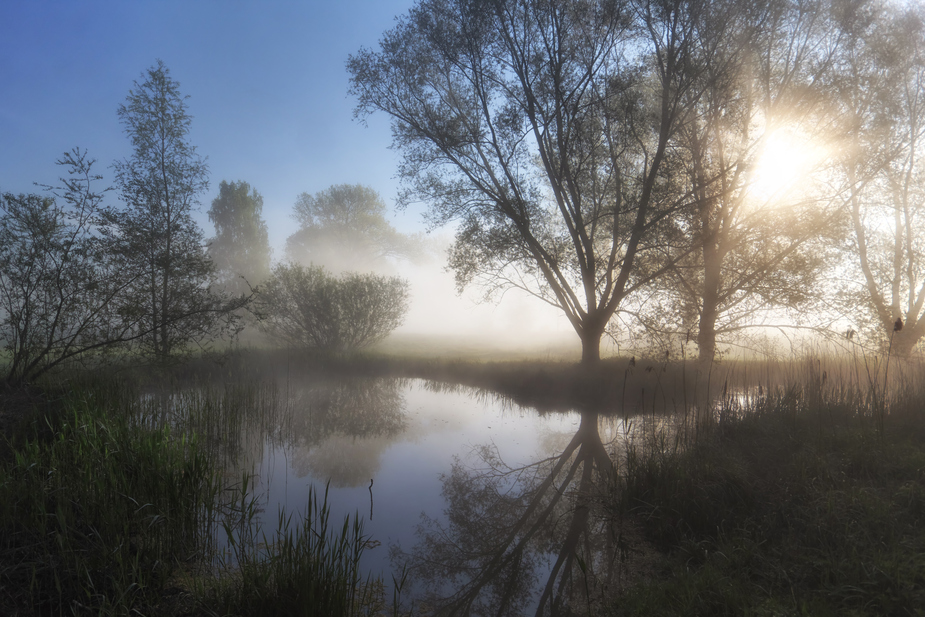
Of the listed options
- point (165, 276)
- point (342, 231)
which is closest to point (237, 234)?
point (342, 231)

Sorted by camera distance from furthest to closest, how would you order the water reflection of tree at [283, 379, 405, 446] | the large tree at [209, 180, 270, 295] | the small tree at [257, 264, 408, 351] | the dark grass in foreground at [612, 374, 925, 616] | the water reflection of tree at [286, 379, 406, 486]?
1. the large tree at [209, 180, 270, 295]
2. the small tree at [257, 264, 408, 351]
3. the water reflection of tree at [283, 379, 405, 446]
4. the water reflection of tree at [286, 379, 406, 486]
5. the dark grass in foreground at [612, 374, 925, 616]

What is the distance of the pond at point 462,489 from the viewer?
3.80 metres

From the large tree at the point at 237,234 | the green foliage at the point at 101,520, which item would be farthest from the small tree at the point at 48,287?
the large tree at the point at 237,234

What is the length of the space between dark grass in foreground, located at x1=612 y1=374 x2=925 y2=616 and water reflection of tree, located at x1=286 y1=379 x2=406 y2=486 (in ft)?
11.0

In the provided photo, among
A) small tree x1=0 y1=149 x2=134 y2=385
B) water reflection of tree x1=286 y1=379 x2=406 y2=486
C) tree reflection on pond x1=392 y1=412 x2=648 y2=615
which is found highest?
small tree x1=0 y1=149 x2=134 y2=385

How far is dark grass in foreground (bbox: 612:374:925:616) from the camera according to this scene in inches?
116

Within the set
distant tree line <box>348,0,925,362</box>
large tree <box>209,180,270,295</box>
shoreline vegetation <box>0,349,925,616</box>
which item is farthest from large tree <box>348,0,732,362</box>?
large tree <box>209,180,270,295</box>

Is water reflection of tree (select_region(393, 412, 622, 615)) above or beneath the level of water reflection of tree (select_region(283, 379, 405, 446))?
beneath

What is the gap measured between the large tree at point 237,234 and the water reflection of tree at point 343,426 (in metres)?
19.4

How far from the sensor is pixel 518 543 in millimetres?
4461

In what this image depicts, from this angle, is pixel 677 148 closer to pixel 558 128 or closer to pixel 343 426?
pixel 558 128

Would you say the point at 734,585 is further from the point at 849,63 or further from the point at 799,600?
the point at 849,63

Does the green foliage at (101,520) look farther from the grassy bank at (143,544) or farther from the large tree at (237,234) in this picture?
the large tree at (237,234)

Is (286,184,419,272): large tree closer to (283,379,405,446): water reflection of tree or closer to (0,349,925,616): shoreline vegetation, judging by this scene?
(283,379,405,446): water reflection of tree
